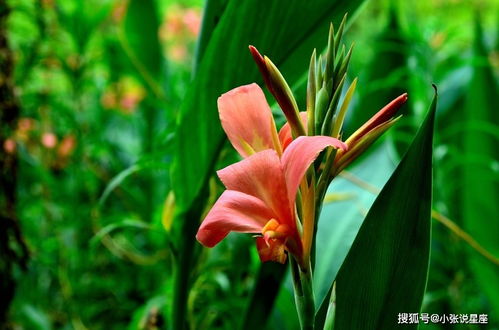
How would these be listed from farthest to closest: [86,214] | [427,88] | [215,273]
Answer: [86,214] < [427,88] < [215,273]

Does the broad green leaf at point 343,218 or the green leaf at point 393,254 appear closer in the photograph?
the green leaf at point 393,254

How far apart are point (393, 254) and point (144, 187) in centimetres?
87

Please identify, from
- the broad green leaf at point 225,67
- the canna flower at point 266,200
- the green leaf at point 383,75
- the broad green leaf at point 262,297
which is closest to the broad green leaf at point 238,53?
the broad green leaf at point 225,67

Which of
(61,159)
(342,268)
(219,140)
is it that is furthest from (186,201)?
(61,159)

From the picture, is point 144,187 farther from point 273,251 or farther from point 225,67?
point 273,251

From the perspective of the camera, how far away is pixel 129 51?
1055 mm

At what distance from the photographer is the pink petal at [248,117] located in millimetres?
307

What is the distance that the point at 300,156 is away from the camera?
27cm

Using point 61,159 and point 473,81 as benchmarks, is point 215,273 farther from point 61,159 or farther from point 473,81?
point 473,81

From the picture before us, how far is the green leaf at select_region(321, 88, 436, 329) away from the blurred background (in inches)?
12.0

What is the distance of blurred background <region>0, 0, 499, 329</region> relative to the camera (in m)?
0.77

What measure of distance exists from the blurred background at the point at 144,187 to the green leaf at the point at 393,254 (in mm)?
304

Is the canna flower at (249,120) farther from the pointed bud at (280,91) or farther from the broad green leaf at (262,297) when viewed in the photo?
the broad green leaf at (262,297)

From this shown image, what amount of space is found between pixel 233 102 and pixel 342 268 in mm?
112
